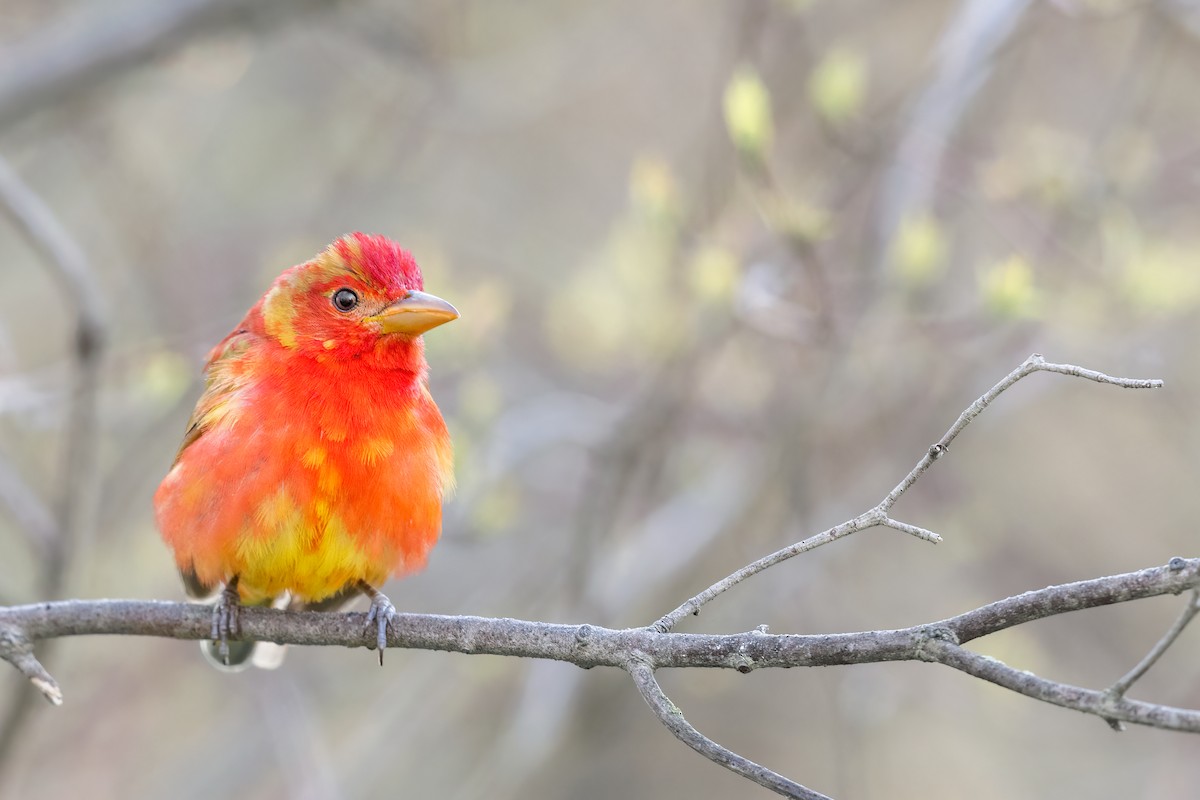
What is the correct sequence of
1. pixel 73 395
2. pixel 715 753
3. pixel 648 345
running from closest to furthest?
pixel 715 753 < pixel 73 395 < pixel 648 345

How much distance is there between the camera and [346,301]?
446cm

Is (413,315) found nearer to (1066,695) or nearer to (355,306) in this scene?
(355,306)

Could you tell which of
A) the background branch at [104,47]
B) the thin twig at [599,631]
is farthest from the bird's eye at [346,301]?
the background branch at [104,47]

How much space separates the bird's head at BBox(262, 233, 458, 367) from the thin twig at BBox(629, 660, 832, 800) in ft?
6.20

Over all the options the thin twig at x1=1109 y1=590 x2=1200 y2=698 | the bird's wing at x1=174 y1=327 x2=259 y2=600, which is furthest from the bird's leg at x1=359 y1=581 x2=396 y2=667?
the thin twig at x1=1109 y1=590 x2=1200 y2=698

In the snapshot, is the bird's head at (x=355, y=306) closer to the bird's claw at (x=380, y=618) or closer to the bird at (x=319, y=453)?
the bird at (x=319, y=453)

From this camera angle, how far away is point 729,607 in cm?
699

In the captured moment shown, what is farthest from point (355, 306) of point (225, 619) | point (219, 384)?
point (225, 619)

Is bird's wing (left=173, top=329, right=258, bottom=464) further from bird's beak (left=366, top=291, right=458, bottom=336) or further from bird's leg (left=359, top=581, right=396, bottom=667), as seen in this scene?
bird's leg (left=359, top=581, right=396, bottom=667)

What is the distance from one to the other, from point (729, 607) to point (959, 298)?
2.58m

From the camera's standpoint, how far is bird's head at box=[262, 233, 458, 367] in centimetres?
436

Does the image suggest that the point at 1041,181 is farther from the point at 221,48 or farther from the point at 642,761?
the point at 642,761

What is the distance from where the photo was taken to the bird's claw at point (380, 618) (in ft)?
11.6

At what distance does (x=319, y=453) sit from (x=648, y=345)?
2723 mm
